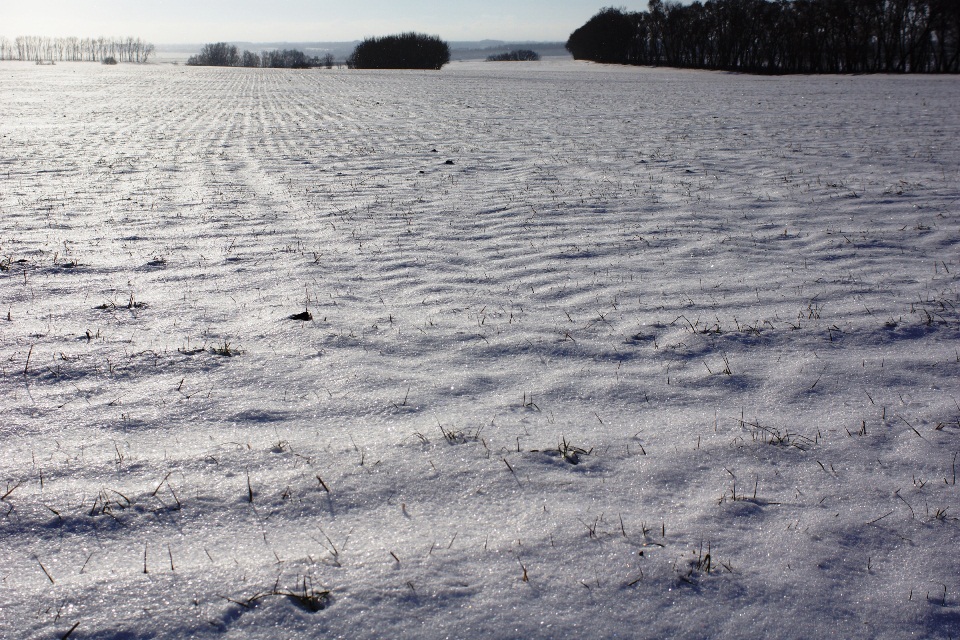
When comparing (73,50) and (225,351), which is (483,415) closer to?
(225,351)

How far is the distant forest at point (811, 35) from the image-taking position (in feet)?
124

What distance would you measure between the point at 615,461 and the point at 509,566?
72cm

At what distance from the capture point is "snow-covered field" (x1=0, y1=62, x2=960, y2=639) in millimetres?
1912

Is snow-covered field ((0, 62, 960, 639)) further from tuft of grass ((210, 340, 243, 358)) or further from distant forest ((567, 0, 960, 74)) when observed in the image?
distant forest ((567, 0, 960, 74))

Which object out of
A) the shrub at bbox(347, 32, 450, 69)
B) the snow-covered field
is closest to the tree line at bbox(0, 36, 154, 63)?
the shrub at bbox(347, 32, 450, 69)

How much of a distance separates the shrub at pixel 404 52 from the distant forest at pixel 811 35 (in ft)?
69.2

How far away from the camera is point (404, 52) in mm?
67250

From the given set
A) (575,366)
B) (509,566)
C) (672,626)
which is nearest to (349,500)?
(509,566)

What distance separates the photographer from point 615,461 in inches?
101

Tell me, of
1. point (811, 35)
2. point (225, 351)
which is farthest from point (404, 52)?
point (225, 351)

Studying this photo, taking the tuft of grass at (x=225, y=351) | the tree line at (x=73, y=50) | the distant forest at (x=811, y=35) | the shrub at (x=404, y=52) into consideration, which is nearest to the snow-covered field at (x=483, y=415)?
the tuft of grass at (x=225, y=351)

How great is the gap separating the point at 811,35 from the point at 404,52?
39.9 meters

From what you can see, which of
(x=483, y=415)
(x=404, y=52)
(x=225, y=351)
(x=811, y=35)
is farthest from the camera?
(x=404, y=52)

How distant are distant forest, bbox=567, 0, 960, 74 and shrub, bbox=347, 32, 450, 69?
21081mm
